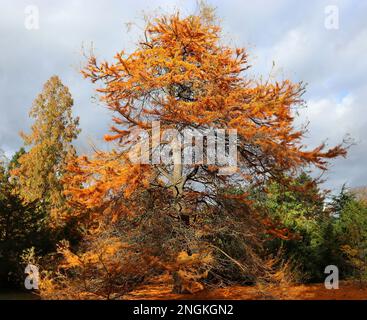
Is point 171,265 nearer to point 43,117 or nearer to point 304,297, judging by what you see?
point 304,297

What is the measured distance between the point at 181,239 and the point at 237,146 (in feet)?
9.94

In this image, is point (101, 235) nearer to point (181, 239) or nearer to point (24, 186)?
point (181, 239)

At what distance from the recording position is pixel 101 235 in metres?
11.1

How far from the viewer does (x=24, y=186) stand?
69.4ft
